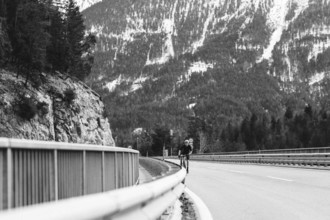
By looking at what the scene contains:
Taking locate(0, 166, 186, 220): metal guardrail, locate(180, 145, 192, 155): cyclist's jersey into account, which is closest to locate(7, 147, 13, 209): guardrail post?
locate(0, 166, 186, 220): metal guardrail

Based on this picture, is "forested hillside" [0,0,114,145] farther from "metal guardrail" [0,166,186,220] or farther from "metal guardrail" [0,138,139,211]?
"metal guardrail" [0,166,186,220]

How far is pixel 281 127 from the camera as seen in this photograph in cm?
15400

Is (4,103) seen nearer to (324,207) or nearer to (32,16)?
(32,16)

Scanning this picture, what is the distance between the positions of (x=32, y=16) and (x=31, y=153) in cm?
5521

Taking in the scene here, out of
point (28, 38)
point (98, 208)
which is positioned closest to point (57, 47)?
point (28, 38)

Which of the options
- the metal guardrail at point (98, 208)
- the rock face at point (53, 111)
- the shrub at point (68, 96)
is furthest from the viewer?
the shrub at point (68, 96)

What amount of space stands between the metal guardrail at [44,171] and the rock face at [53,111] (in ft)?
112

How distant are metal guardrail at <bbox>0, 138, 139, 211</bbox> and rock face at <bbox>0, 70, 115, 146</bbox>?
34.0 meters

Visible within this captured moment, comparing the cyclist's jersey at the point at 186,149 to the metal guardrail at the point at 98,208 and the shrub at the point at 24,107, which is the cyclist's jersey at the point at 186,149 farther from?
the shrub at the point at 24,107

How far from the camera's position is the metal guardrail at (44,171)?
5301 millimetres

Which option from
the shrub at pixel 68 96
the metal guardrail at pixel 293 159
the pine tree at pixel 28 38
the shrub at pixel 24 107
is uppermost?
the pine tree at pixel 28 38

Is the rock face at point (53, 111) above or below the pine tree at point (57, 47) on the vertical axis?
below

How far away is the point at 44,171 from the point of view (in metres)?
6.41

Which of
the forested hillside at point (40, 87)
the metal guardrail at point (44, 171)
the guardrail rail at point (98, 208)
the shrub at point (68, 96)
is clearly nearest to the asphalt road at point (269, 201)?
the metal guardrail at point (44, 171)
